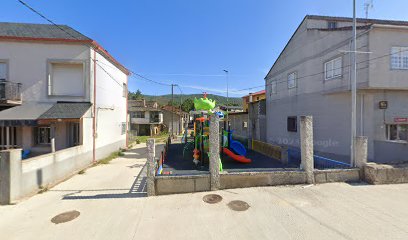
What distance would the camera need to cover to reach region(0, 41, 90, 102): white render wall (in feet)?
37.0

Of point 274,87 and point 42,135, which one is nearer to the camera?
point 42,135

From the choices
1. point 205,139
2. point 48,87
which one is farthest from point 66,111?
point 205,139

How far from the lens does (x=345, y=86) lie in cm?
1083

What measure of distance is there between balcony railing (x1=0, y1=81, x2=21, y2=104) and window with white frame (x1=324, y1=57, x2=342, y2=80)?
17.6 metres

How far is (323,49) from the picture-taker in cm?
1242

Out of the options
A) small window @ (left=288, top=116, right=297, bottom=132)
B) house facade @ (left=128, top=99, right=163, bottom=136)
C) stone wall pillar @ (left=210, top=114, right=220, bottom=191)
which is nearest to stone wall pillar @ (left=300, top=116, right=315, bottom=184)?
stone wall pillar @ (left=210, top=114, right=220, bottom=191)

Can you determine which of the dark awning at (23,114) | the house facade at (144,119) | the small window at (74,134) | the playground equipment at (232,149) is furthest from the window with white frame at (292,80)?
the house facade at (144,119)

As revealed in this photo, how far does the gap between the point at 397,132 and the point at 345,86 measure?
3435 mm

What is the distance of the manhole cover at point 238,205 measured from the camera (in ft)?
18.1

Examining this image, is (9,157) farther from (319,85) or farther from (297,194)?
(319,85)

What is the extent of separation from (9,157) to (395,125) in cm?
1625

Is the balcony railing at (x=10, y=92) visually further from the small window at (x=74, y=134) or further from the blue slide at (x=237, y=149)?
the blue slide at (x=237, y=149)

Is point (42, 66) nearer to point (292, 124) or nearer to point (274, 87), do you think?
point (292, 124)

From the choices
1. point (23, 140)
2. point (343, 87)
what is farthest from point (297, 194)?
point (23, 140)
